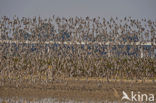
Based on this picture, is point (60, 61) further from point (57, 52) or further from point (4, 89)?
point (4, 89)

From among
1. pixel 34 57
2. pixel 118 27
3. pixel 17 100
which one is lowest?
pixel 17 100

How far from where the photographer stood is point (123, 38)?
29453 millimetres

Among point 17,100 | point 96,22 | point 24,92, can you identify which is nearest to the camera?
point 17,100

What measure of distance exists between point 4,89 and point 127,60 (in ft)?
33.3

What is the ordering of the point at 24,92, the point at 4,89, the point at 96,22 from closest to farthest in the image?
the point at 24,92
the point at 4,89
the point at 96,22

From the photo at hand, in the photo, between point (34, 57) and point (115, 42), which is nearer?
point (34, 57)

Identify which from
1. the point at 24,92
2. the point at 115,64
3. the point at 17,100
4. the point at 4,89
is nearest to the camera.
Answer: the point at 17,100

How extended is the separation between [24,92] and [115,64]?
9.05m

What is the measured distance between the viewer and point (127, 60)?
28141mm

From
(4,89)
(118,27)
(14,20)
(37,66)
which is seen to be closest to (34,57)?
(37,66)

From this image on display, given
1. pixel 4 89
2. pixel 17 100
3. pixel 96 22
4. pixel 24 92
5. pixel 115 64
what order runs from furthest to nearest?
1. pixel 96 22
2. pixel 115 64
3. pixel 4 89
4. pixel 24 92
5. pixel 17 100

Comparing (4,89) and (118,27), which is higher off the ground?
(118,27)

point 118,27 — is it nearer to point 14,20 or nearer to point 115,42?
point 115,42

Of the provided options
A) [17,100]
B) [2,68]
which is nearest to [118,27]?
[2,68]
